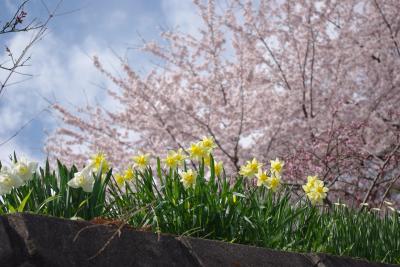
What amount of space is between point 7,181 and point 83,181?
54cm

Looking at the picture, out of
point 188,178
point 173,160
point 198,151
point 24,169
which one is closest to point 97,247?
point 24,169

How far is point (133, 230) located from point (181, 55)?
399 inches

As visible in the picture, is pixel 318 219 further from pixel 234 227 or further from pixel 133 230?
pixel 133 230

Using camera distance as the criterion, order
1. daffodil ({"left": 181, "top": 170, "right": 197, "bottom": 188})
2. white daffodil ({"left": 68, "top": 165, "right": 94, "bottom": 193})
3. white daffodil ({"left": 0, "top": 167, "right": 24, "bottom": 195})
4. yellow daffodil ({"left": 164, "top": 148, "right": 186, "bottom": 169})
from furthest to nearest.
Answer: yellow daffodil ({"left": 164, "top": 148, "right": 186, "bottom": 169}) → daffodil ({"left": 181, "top": 170, "right": 197, "bottom": 188}) → white daffodil ({"left": 0, "top": 167, "right": 24, "bottom": 195}) → white daffodil ({"left": 68, "top": 165, "right": 94, "bottom": 193})

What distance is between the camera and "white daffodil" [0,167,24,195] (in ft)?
12.4

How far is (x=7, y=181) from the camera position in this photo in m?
3.79

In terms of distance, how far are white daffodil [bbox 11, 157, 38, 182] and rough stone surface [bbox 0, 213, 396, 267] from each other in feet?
3.20

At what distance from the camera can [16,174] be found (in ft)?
12.5

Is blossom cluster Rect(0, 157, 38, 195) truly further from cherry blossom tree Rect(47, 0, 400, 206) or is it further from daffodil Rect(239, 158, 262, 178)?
cherry blossom tree Rect(47, 0, 400, 206)

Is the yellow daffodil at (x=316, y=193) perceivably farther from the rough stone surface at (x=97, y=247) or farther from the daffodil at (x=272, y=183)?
the rough stone surface at (x=97, y=247)

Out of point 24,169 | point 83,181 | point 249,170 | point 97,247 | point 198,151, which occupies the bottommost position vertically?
point 97,247

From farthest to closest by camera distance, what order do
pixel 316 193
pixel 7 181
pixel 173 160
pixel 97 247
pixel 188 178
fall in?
pixel 316 193, pixel 173 160, pixel 188 178, pixel 7 181, pixel 97 247

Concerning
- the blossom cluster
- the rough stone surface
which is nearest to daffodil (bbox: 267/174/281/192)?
the rough stone surface

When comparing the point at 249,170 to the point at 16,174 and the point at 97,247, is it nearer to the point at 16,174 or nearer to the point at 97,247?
the point at 16,174
